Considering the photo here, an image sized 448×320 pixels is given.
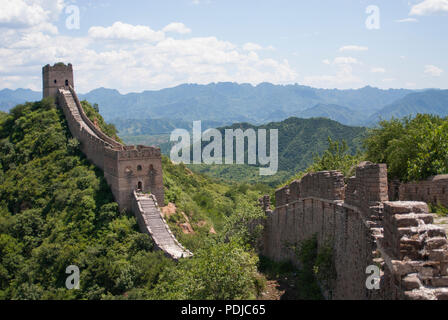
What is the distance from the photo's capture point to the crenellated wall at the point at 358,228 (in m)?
7.47

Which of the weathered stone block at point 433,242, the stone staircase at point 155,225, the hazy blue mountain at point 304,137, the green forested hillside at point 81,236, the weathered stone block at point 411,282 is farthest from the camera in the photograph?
the hazy blue mountain at point 304,137

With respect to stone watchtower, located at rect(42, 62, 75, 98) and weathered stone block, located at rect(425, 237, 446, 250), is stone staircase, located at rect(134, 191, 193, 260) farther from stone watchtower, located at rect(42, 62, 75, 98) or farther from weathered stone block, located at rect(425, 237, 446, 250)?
stone watchtower, located at rect(42, 62, 75, 98)

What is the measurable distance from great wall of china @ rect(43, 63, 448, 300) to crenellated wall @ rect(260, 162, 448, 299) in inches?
0.6

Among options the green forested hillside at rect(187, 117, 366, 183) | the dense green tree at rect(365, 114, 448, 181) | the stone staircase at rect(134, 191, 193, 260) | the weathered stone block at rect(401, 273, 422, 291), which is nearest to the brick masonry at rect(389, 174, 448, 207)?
the dense green tree at rect(365, 114, 448, 181)

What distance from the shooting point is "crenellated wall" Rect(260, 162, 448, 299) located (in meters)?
7.47

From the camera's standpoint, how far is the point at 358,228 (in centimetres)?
1091

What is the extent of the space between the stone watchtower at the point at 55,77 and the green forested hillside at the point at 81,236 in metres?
1.14

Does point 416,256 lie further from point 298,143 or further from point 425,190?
point 298,143

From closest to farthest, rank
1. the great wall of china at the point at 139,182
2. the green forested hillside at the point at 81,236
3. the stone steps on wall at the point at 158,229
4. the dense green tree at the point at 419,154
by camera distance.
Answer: the dense green tree at the point at 419,154 → the green forested hillside at the point at 81,236 → the stone steps on wall at the point at 158,229 → the great wall of china at the point at 139,182

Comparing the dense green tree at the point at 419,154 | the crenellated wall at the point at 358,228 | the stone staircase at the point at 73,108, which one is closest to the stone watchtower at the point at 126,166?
the stone staircase at the point at 73,108

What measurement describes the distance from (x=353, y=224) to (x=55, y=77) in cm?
3618

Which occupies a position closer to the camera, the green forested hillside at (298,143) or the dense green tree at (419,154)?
the dense green tree at (419,154)

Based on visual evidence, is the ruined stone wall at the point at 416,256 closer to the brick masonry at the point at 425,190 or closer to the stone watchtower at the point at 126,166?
the brick masonry at the point at 425,190
